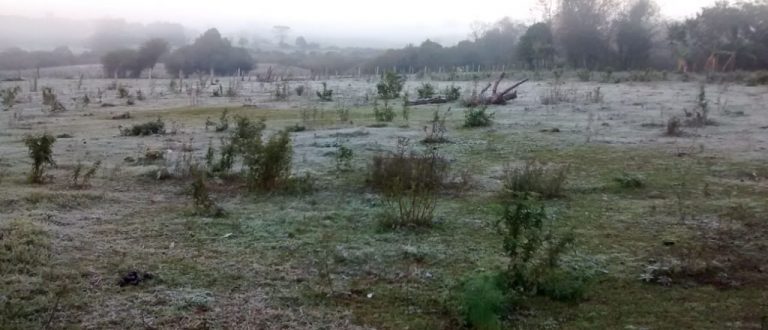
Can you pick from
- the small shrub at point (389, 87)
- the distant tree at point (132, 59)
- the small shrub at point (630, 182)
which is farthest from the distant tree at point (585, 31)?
the small shrub at point (630, 182)

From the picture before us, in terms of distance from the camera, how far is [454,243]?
590 cm

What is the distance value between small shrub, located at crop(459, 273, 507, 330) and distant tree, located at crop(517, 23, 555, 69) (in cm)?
3797

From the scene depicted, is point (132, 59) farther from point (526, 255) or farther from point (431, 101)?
point (526, 255)

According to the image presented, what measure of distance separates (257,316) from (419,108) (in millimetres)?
14215

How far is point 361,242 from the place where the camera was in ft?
19.3

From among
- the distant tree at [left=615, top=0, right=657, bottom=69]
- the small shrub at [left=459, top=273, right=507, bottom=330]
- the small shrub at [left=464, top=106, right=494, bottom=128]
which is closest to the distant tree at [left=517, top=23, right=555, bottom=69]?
the distant tree at [left=615, top=0, right=657, bottom=69]

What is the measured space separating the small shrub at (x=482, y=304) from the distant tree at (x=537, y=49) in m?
38.0

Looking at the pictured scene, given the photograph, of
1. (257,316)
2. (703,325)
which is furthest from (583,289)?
(257,316)

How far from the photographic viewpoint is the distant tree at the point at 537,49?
4191 cm

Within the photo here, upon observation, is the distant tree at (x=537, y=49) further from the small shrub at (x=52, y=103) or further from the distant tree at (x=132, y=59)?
the small shrub at (x=52, y=103)

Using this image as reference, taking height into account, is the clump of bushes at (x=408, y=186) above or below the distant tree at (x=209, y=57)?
below

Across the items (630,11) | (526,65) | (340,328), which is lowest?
(340,328)

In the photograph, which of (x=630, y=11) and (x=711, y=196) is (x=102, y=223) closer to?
(x=711, y=196)

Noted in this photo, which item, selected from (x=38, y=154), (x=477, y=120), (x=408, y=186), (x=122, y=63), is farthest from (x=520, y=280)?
(x=122, y=63)
